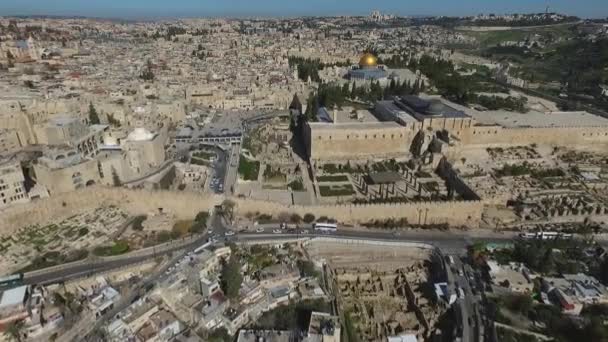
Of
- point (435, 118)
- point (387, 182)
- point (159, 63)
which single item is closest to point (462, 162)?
point (435, 118)

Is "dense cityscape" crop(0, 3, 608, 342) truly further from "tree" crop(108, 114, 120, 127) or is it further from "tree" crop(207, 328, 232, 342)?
"tree" crop(108, 114, 120, 127)

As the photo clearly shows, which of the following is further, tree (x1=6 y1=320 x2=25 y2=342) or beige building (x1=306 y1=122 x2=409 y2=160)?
beige building (x1=306 y1=122 x2=409 y2=160)

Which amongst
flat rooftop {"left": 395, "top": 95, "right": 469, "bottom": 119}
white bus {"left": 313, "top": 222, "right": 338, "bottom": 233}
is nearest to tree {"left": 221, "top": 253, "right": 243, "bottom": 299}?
white bus {"left": 313, "top": 222, "right": 338, "bottom": 233}

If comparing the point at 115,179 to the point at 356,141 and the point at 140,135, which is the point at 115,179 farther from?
the point at 356,141

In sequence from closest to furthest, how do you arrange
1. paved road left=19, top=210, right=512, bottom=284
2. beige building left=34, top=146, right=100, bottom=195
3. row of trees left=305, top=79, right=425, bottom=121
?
paved road left=19, top=210, right=512, bottom=284 < beige building left=34, top=146, right=100, bottom=195 < row of trees left=305, top=79, right=425, bottom=121

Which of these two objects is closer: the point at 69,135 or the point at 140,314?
the point at 140,314

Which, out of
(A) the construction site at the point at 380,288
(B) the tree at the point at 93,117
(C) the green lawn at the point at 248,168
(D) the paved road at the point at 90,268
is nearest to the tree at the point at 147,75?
(B) the tree at the point at 93,117

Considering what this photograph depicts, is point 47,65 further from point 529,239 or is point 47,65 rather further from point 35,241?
point 529,239

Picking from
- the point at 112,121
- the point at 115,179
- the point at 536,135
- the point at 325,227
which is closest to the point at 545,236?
the point at 325,227
